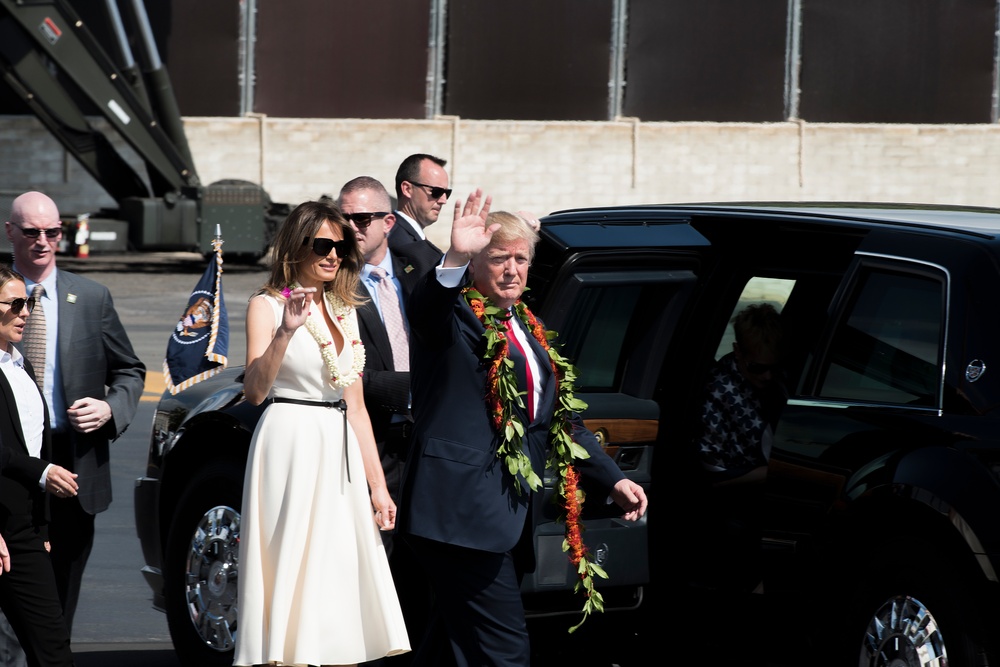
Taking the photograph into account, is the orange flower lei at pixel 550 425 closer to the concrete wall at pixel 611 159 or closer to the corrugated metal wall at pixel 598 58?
the concrete wall at pixel 611 159

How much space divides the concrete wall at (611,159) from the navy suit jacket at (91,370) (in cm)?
2729

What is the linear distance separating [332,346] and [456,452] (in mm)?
680

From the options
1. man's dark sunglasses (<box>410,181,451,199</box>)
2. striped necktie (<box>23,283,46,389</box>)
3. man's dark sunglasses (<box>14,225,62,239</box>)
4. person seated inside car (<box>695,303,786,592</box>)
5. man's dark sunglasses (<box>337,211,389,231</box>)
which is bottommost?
person seated inside car (<box>695,303,786,592</box>)

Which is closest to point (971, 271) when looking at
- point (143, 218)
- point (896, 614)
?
point (896, 614)

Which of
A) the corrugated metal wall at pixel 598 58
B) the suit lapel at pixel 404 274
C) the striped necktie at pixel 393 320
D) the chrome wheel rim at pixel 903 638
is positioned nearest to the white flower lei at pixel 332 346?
the striped necktie at pixel 393 320

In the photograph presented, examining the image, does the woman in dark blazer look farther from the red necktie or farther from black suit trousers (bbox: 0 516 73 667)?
the red necktie

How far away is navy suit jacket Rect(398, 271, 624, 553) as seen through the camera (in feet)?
14.6

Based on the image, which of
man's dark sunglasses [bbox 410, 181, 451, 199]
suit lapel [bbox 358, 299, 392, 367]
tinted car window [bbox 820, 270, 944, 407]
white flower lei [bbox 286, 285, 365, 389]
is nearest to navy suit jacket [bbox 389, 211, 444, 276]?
man's dark sunglasses [bbox 410, 181, 451, 199]

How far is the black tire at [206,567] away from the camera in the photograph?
5.95 meters

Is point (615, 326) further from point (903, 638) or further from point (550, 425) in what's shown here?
point (903, 638)

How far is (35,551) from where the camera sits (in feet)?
16.5

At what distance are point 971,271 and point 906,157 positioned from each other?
3119 centimetres

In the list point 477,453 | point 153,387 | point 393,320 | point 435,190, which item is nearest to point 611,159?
point 153,387

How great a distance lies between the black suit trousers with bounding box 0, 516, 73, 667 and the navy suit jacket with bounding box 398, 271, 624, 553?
4.35ft
